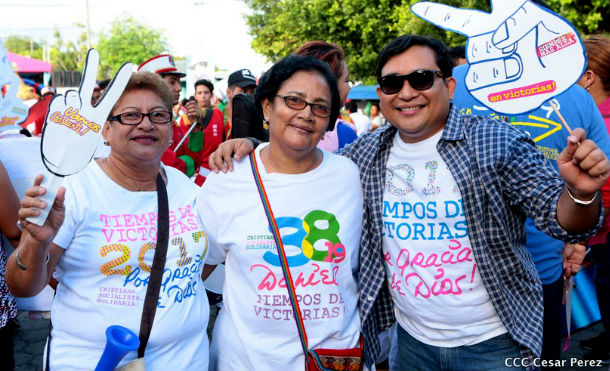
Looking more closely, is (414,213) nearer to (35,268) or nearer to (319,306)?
(319,306)

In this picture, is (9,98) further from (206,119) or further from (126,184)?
(206,119)

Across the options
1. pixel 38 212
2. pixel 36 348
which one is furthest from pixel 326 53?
pixel 36 348

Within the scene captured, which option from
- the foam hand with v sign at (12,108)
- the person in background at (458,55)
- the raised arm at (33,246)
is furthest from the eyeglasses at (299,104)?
the person in background at (458,55)

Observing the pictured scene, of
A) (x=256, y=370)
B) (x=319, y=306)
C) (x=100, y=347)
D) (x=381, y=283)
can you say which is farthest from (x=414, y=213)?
(x=100, y=347)

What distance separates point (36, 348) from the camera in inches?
189

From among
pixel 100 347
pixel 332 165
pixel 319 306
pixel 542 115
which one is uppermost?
pixel 542 115

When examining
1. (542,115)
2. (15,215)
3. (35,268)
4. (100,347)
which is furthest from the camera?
(542,115)

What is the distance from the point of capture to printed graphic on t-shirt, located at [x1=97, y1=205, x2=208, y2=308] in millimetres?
2090

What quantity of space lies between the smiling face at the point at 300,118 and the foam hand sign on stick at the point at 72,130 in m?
0.72

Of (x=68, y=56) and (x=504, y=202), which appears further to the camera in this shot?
(x=68, y=56)

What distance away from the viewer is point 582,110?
267 cm

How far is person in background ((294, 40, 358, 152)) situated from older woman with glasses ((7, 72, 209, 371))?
1.08 m

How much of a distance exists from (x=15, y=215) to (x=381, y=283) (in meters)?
1.66

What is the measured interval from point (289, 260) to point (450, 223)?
68cm
